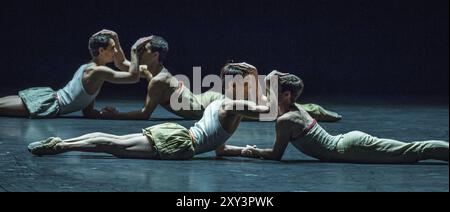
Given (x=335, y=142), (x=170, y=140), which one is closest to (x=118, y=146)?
(x=170, y=140)

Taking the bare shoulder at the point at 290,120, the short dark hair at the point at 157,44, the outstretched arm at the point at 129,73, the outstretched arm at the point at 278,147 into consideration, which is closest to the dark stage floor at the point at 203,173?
the outstretched arm at the point at 278,147

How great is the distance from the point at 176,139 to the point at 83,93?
2460 mm

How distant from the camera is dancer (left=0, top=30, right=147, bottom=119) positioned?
25.6 ft

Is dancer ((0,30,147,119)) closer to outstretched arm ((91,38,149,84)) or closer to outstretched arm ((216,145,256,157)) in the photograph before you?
outstretched arm ((91,38,149,84))

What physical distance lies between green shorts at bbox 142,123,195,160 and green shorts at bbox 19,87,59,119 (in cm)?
242

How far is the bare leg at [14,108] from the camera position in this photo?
26.3 ft

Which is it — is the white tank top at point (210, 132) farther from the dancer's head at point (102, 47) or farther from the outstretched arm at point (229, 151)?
the dancer's head at point (102, 47)

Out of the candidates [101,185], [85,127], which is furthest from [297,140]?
[85,127]

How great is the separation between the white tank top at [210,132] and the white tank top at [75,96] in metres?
2.35

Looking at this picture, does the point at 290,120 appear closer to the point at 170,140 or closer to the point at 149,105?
the point at 170,140

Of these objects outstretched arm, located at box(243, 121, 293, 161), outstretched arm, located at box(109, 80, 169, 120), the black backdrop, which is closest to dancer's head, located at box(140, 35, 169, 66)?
outstretched arm, located at box(109, 80, 169, 120)

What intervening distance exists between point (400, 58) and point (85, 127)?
5.40 metres

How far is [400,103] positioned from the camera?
9633 millimetres
